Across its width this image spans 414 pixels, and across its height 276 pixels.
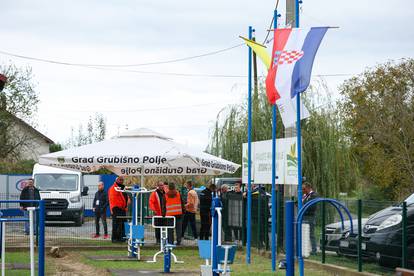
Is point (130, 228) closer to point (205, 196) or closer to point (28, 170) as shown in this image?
point (205, 196)

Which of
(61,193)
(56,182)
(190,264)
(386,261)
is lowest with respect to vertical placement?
(190,264)

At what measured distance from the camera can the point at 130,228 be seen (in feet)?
62.2

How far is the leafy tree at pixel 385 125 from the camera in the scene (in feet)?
158

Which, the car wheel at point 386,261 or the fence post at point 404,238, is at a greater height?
the fence post at point 404,238

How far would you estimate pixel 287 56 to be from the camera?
44.7 feet

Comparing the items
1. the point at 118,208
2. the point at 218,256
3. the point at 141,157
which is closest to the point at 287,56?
the point at 218,256

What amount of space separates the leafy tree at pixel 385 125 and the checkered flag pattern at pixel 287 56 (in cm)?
3406

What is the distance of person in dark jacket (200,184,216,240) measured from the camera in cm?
2262

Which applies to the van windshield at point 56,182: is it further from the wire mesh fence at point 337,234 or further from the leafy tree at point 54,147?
the leafy tree at point 54,147

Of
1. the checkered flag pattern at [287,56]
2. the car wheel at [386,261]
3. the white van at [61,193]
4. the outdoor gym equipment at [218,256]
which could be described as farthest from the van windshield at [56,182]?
the outdoor gym equipment at [218,256]

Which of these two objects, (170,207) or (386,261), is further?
(170,207)

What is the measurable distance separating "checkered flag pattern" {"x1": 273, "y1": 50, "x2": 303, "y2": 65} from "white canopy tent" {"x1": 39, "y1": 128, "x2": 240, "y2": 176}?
656cm

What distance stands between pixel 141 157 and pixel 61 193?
522 inches

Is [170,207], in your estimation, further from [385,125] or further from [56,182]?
[385,125]
